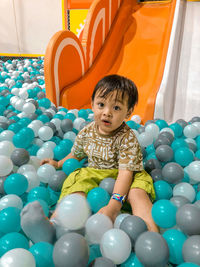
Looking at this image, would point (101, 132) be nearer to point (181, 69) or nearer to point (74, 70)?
point (74, 70)

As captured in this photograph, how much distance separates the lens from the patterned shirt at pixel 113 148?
922 mm

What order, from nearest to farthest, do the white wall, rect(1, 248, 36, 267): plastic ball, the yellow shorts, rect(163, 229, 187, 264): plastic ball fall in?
rect(1, 248, 36, 267): plastic ball → rect(163, 229, 187, 264): plastic ball → the yellow shorts → the white wall

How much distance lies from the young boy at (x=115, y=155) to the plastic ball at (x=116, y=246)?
5.1 inches

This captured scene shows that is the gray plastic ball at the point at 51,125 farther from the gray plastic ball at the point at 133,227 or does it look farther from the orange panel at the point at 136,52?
the gray plastic ball at the point at 133,227

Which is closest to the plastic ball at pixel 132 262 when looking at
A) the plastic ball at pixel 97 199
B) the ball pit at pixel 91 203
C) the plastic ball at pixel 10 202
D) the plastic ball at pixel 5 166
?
the ball pit at pixel 91 203

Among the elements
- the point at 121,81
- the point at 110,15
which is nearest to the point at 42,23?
the point at 110,15

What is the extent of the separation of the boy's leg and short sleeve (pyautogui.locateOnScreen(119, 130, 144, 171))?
9 centimetres

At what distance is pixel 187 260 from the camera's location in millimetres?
604

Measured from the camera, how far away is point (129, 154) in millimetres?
922

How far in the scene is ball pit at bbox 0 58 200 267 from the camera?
23.1 inches

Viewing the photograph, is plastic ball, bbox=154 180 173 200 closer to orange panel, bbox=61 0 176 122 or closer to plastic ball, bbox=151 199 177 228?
plastic ball, bbox=151 199 177 228

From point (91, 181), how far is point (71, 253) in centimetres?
41

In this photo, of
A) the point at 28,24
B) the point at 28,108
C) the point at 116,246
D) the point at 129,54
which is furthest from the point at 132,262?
the point at 28,24

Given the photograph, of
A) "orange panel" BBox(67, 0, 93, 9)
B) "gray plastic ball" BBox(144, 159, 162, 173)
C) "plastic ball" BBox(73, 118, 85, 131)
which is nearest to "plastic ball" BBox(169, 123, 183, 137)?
"gray plastic ball" BBox(144, 159, 162, 173)
